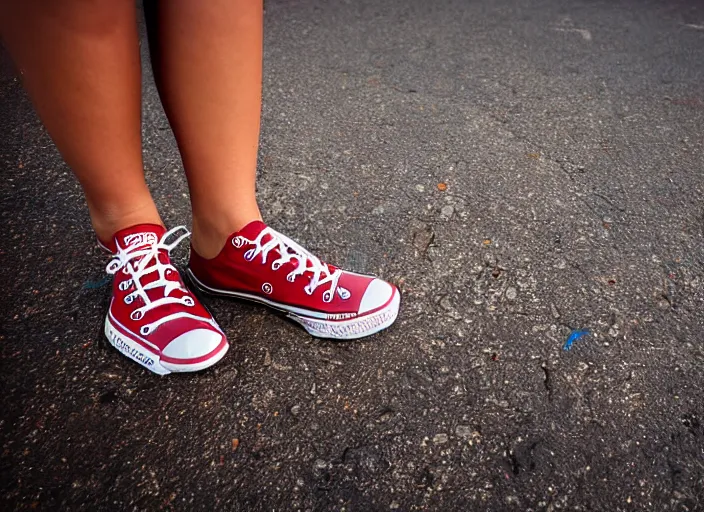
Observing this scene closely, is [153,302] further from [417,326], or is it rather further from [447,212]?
[447,212]

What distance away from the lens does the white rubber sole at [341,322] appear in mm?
1172

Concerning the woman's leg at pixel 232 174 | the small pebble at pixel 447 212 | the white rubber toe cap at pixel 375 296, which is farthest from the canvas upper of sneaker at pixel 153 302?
the small pebble at pixel 447 212

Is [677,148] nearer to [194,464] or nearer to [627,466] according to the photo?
[627,466]

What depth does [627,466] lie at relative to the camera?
100 centimetres

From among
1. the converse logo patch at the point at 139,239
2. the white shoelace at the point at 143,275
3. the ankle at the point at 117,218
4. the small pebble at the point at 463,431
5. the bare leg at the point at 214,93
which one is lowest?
the small pebble at the point at 463,431

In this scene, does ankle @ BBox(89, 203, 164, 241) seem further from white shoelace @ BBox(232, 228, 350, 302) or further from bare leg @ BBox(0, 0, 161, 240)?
white shoelace @ BBox(232, 228, 350, 302)

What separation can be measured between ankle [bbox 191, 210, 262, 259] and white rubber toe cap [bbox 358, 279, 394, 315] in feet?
0.87

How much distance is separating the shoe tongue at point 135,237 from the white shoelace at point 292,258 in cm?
16

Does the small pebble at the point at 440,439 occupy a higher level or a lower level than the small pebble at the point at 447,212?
higher

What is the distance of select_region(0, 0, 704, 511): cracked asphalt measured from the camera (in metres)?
0.97

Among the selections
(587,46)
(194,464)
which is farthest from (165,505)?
(587,46)

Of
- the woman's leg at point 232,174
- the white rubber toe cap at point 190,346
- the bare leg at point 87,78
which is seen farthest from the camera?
the white rubber toe cap at point 190,346

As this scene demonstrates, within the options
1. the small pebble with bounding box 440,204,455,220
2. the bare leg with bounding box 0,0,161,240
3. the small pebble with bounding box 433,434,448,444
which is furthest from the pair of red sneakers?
the small pebble with bounding box 440,204,455,220

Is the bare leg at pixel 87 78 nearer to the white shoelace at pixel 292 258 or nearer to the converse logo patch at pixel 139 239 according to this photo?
the converse logo patch at pixel 139 239
